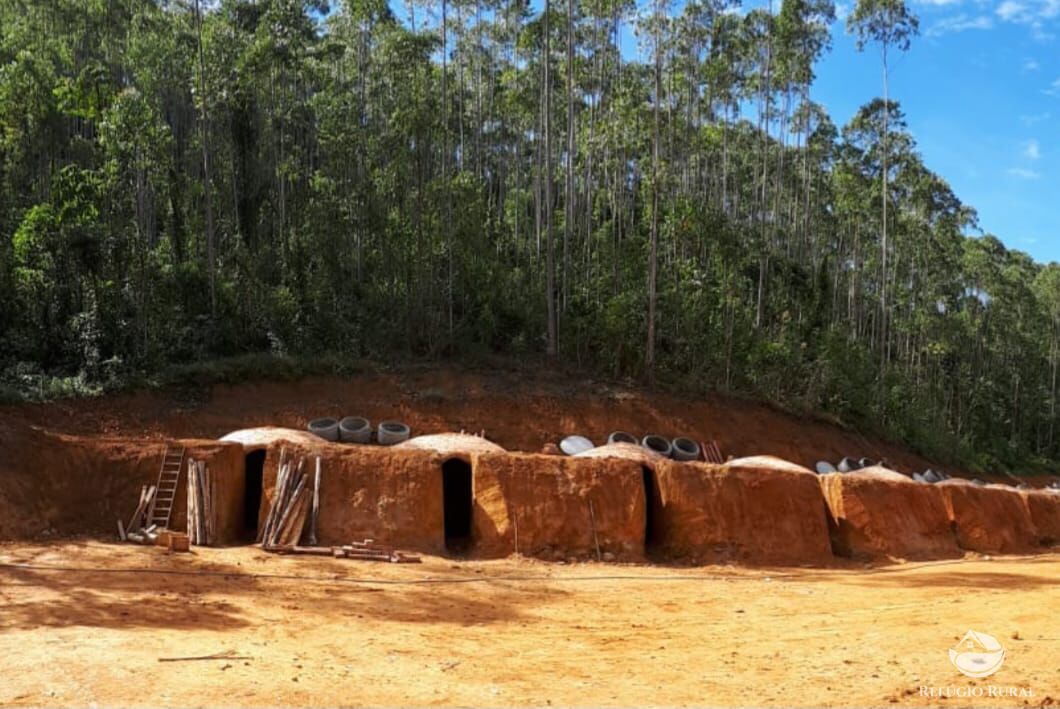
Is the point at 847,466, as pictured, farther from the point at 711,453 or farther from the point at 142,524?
the point at 142,524

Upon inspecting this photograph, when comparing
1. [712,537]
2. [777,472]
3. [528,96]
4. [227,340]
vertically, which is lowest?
[712,537]

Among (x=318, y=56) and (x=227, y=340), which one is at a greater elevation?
(x=318, y=56)


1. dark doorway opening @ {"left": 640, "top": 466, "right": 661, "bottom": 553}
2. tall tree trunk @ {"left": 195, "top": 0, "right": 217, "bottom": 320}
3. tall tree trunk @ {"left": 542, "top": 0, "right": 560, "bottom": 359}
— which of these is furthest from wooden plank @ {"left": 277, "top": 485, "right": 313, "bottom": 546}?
tall tree trunk @ {"left": 542, "top": 0, "right": 560, "bottom": 359}

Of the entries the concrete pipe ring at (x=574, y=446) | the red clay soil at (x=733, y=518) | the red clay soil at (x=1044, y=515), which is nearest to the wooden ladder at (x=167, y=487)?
the red clay soil at (x=733, y=518)

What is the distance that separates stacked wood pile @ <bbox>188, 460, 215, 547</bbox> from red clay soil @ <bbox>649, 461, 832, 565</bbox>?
7390 mm

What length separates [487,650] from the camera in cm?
761

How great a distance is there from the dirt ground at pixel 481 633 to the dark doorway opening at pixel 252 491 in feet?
5.76

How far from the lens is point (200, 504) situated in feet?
40.8

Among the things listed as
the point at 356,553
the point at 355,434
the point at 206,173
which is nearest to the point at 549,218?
the point at 206,173

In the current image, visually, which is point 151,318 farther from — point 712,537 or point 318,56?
point 712,537

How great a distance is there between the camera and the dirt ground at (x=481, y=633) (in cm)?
604

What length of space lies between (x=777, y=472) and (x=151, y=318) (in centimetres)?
1653

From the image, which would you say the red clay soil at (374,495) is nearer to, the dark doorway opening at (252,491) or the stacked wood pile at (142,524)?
the dark doorway opening at (252,491)

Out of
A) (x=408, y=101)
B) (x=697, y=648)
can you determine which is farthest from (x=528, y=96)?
(x=697, y=648)
